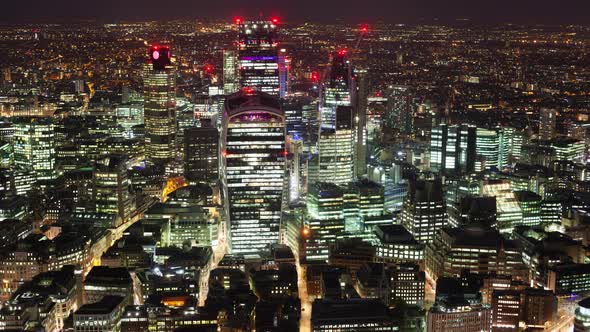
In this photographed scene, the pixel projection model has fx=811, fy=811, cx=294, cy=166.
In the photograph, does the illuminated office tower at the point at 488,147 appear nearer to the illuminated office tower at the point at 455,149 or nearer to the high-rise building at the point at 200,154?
the illuminated office tower at the point at 455,149

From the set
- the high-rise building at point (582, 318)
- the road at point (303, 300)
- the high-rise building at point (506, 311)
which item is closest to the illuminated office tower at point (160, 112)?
the road at point (303, 300)

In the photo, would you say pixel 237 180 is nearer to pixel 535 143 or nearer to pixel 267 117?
pixel 267 117

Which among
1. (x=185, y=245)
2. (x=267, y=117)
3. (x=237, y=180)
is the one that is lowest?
(x=185, y=245)

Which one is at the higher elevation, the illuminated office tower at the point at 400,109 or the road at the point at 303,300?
the illuminated office tower at the point at 400,109

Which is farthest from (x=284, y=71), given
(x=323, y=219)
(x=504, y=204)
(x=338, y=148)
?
(x=323, y=219)

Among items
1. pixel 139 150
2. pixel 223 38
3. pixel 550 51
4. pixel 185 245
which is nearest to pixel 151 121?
pixel 139 150

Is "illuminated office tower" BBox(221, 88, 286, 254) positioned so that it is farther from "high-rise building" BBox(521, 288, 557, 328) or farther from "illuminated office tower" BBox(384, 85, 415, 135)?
"illuminated office tower" BBox(384, 85, 415, 135)
